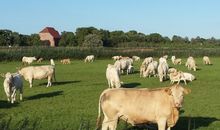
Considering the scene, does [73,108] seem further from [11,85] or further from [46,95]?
[46,95]

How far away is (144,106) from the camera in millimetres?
10688

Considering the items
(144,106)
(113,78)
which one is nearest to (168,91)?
(144,106)

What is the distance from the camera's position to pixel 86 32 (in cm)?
14812

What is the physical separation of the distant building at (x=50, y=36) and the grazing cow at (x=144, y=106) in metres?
146

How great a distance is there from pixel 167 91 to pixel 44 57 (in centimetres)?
5765

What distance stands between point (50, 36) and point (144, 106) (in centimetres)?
14729

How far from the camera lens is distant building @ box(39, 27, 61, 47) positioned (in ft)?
509

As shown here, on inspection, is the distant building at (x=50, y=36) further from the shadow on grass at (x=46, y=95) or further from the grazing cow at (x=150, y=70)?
the shadow on grass at (x=46, y=95)

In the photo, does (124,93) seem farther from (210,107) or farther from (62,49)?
(62,49)

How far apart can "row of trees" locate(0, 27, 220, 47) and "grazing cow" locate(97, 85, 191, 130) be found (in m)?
112

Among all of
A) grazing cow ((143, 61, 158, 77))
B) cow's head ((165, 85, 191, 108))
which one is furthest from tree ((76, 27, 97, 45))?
cow's head ((165, 85, 191, 108))

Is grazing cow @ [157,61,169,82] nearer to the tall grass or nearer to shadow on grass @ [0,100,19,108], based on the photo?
shadow on grass @ [0,100,19,108]

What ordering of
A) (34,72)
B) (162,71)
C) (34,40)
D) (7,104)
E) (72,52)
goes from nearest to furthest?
1. (7,104)
2. (34,72)
3. (162,71)
4. (72,52)
5. (34,40)

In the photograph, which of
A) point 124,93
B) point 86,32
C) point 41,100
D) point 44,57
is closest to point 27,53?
point 44,57
